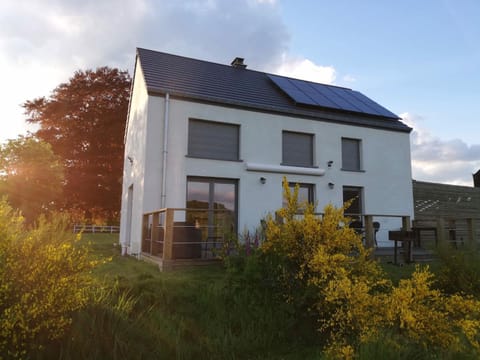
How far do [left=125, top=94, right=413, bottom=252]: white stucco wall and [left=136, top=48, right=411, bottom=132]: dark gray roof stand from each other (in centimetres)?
27

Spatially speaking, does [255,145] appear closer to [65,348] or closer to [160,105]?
[160,105]

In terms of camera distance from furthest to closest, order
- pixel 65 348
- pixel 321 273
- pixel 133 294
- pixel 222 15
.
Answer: pixel 222 15 < pixel 133 294 < pixel 321 273 < pixel 65 348

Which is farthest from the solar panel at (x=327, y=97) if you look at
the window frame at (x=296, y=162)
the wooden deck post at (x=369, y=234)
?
the wooden deck post at (x=369, y=234)

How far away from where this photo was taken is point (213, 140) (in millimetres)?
10922

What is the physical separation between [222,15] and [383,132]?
24.9ft

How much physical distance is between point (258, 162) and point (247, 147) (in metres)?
0.62

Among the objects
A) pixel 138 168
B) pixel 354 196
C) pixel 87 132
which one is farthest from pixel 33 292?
pixel 87 132

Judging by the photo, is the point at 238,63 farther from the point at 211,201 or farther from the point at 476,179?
the point at 476,179

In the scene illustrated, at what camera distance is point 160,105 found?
10188 mm

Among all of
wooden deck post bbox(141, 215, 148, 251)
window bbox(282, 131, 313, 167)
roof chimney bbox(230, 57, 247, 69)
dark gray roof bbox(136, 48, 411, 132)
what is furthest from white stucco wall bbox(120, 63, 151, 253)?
window bbox(282, 131, 313, 167)

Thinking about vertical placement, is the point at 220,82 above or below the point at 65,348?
above

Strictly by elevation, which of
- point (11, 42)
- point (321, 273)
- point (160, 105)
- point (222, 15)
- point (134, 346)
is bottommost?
point (134, 346)

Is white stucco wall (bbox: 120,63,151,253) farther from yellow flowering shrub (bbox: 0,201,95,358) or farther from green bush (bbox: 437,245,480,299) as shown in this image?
green bush (bbox: 437,245,480,299)

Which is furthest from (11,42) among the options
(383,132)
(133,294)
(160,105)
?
(383,132)
